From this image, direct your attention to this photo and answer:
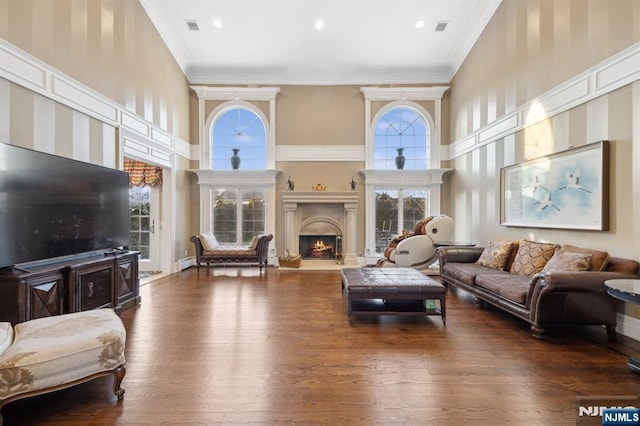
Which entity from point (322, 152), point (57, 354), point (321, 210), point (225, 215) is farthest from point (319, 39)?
point (57, 354)

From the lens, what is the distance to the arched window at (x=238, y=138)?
7328 millimetres

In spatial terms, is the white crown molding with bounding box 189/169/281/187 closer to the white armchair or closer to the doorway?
the doorway

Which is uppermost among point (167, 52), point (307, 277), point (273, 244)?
point (167, 52)

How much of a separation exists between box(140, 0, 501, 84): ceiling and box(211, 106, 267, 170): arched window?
0.79 meters

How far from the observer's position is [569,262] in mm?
3125

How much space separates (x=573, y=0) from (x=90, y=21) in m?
5.83

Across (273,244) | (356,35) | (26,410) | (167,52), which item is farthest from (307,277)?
(167,52)

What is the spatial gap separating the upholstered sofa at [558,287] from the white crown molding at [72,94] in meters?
5.30

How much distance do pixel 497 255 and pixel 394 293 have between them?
76.6 inches

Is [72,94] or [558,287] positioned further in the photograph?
[72,94]

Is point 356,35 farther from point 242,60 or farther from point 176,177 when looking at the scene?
point 176,177

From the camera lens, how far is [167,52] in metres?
6.01

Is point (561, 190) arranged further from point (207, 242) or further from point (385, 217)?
point (207, 242)

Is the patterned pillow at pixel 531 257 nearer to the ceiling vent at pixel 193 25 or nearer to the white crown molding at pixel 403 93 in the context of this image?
the white crown molding at pixel 403 93
